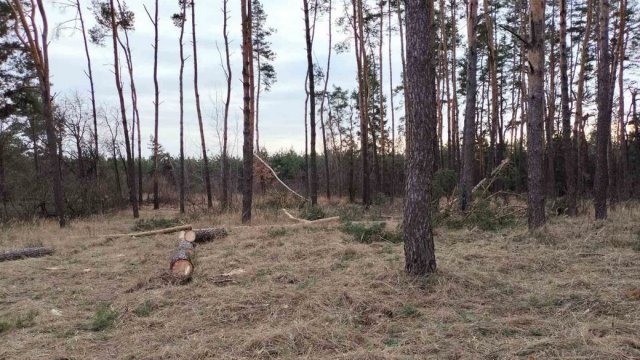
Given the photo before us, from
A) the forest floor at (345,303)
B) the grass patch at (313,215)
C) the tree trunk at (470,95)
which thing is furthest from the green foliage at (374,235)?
the grass patch at (313,215)

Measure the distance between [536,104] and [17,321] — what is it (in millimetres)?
8136

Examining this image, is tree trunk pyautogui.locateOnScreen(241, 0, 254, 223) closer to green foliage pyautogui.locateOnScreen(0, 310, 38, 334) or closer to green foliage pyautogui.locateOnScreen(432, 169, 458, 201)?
green foliage pyautogui.locateOnScreen(432, 169, 458, 201)

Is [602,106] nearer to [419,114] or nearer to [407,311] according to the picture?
[419,114]

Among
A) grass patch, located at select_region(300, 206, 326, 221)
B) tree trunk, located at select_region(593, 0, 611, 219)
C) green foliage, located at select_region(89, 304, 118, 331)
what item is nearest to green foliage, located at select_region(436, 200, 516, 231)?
tree trunk, located at select_region(593, 0, 611, 219)

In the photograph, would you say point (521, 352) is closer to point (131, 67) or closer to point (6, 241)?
point (6, 241)

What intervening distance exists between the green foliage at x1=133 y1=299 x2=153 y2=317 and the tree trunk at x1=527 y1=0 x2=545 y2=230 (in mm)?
6383

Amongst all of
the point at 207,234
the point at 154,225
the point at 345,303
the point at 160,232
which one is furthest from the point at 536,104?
the point at 154,225

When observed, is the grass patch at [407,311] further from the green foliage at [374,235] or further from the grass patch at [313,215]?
the grass patch at [313,215]

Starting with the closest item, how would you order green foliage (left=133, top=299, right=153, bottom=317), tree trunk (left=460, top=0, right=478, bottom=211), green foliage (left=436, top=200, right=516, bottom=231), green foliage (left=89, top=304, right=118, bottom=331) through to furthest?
green foliage (left=89, top=304, right=118, bottom=331) → green foliage (left=133, top=299, right=153, bottom=317) → green foliage (left=436, top=200, right=516, bottom=231) → tree trunk (left=460, top=0, right=478, bottom=211)

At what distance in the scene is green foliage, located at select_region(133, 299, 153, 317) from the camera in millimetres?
5047

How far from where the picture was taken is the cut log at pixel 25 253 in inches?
353

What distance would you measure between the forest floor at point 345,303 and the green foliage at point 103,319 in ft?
0.05

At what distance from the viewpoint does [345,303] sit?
4.78m

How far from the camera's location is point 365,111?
1966 centimetres
